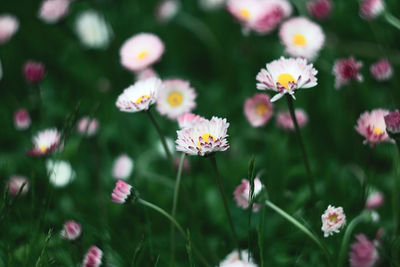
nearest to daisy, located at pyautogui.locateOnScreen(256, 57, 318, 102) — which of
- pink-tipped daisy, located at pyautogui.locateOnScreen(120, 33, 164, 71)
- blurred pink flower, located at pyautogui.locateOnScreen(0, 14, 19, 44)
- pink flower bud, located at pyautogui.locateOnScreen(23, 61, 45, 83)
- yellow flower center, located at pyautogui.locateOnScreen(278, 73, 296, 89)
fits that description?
yellow flower center, located at pyautogui.locateOnScreen(278, 73, 296, 89)

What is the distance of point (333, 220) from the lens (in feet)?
2.64

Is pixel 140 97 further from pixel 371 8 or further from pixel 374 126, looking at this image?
pixel 371 8

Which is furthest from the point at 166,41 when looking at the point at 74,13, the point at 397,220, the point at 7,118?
the point at 397,220

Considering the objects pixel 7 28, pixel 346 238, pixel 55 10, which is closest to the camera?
pixel 346 238

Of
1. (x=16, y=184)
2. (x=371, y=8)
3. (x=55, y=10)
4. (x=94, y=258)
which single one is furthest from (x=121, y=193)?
(x=55, y=10)

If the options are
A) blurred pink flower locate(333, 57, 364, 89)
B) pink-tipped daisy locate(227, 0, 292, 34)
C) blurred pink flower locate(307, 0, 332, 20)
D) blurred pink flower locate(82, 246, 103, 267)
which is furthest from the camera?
blurred pink flower locate(307, 0, 332, 20)

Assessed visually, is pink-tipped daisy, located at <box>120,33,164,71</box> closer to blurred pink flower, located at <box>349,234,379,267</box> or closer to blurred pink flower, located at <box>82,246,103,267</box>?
blurred pink flower, located at <box>82,246,103,267</box>

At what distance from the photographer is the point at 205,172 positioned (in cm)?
140

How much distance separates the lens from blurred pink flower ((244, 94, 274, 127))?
1.06 metres

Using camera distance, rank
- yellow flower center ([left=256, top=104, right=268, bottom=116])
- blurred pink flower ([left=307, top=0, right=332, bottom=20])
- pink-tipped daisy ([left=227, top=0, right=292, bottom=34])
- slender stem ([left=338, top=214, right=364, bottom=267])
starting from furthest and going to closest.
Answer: blurred pink flower ([left=307, top=0, right=332, bottom=20]) → pink-tipped daisy ([left=227, top=0, right=292, bottom=34]) → yellow flower center ([left=256, top=104, right=268, bottom=116]) → slender stem ([left=338, top=214, right=364, bottom=267])

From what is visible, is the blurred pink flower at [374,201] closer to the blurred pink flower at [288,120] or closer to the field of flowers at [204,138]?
the field of flowers at [204,138]

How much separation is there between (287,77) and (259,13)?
0.41 m

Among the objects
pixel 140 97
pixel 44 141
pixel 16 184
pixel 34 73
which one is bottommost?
pixel 16 184

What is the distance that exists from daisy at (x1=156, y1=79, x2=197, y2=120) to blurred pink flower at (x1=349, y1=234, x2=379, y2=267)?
0.45 meters
